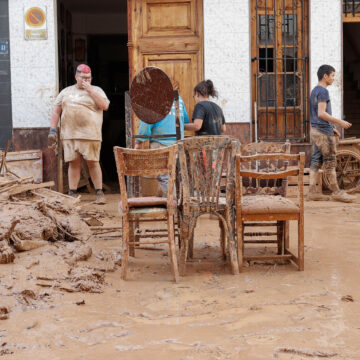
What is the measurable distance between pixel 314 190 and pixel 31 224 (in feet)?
16.7

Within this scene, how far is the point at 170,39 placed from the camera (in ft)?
30.8

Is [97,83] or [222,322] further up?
[97,83]

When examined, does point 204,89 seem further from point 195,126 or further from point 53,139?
point 53,139

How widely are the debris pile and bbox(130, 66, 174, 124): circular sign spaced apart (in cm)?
131

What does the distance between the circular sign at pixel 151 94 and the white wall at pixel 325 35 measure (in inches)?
181

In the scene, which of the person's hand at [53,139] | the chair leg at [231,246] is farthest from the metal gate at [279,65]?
the chair leg at [231,246]

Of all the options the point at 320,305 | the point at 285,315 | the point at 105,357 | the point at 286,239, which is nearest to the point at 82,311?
the point at 105,357

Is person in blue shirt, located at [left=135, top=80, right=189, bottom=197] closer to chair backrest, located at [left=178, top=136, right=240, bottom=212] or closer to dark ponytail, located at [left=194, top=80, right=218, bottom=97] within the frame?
dark ponytail, located at [left=194, top=80, right=218, bottom=97]

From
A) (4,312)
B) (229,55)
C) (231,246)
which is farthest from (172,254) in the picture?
(229,55)

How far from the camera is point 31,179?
7.52 metres

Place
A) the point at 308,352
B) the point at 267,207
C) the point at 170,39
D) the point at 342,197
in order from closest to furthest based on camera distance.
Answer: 1. the point at 308,352
2. the point at 267,207
3. the point at 342,197
4. the point at 170,39

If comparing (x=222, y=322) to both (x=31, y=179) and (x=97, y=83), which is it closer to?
(x=31, y=179)

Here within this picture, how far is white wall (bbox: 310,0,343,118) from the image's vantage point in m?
9.46

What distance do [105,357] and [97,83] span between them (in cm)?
1370
